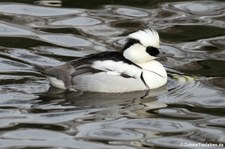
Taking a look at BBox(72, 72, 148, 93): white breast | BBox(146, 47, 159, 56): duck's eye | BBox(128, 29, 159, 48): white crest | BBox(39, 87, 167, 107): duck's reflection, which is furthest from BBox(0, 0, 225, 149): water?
BBox(128, 29, 159, 48): white crest

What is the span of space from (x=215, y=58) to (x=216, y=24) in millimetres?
1690

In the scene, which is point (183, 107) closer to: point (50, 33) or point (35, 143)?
Result: point (35, 143)

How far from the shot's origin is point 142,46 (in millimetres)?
11961

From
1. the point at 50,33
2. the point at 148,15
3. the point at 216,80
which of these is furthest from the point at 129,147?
the point at 148,15

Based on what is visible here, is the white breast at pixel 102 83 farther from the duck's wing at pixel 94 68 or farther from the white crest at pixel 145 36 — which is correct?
the white crest at pixel 145 36

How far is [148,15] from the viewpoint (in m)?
15.3

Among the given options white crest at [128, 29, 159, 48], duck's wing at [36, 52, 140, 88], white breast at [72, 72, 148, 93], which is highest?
white crest at [128, 29, 159, 48]

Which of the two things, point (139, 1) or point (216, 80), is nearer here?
point (216, 80)

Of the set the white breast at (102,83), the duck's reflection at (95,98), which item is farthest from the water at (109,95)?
the white breast at (102,83)

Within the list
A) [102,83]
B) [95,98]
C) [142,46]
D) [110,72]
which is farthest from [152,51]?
[95,98]

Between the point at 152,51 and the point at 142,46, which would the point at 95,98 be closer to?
the point at 142,46

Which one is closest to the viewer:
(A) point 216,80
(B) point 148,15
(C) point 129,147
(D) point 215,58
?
(C) point 129,147

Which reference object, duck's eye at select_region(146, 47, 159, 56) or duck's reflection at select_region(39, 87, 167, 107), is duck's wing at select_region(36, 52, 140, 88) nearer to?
duck's reflection at select_region(39, 87, 167, 107)

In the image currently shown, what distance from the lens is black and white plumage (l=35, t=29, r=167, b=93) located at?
1170cm
